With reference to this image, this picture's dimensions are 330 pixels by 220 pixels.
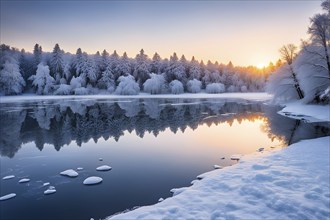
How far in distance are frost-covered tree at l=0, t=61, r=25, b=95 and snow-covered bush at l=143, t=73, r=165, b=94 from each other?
113ft

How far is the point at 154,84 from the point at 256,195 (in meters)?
67.0

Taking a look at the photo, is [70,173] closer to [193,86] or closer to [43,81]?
[43,81]

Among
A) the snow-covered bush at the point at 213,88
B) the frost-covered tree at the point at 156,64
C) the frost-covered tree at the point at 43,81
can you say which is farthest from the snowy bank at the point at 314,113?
the frost-covered tree at the point at 43,81

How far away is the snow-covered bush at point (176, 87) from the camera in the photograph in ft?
247

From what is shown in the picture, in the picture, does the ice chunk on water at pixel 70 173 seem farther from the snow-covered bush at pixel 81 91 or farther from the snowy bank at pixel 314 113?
the snow-covered bush at pixel 81 91

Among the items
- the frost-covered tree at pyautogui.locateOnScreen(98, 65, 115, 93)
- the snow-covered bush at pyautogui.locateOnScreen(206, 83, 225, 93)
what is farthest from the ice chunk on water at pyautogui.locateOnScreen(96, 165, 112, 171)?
the snow-covered bush at pyautogui.locateOnScreen(206, 83, 225, 93)

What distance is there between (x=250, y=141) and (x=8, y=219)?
14.1m

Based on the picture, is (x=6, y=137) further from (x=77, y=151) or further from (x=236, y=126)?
(x=236, y=126)

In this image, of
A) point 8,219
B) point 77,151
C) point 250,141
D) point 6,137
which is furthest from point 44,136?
point 250,141

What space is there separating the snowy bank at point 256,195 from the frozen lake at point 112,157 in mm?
1155

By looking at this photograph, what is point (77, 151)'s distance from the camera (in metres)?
14.1

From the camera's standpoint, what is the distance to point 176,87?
247ft

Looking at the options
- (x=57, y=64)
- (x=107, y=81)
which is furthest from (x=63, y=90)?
(x=107, y=81)

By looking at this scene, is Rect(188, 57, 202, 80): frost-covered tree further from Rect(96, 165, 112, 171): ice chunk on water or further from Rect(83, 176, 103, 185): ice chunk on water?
Rect(83, 176, 103, 185): ice chunk on water
